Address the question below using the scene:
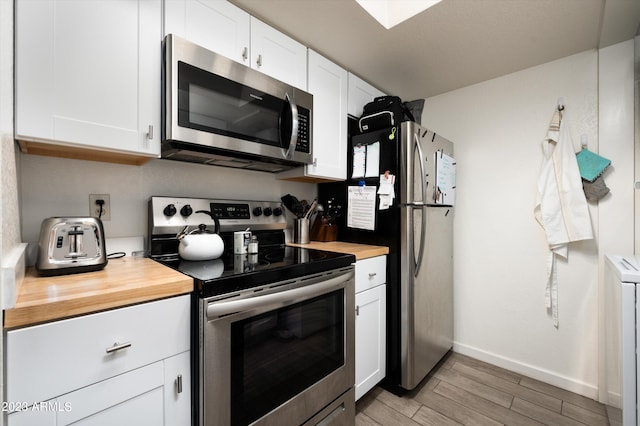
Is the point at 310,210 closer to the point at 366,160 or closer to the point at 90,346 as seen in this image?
the point at 366,160

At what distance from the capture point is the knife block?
2.12m

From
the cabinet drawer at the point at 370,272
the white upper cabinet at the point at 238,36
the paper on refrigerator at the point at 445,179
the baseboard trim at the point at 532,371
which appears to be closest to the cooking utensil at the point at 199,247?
the cabinet drawer at the point at 370,272

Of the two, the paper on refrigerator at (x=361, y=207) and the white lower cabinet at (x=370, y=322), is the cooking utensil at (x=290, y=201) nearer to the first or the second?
the paper on refrigerator at (x=361, y=207)

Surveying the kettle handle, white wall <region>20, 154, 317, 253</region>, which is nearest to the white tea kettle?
the kettle handle

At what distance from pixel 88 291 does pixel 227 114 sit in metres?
0.91

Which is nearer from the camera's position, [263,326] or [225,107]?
[263,326]

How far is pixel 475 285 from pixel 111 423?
8.06ft

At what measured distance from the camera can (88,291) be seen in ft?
2.60

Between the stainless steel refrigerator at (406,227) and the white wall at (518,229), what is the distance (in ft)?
1.31

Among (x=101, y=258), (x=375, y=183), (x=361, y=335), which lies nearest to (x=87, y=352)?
(x=101, y=258)

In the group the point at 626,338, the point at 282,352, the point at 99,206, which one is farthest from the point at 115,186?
the point at 626,338

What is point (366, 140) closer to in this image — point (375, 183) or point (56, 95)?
point (375, 183)

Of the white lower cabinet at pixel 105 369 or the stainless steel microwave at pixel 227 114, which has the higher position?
the stainless steel microwave at pixel 227 114

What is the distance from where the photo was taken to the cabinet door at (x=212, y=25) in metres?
1.24
